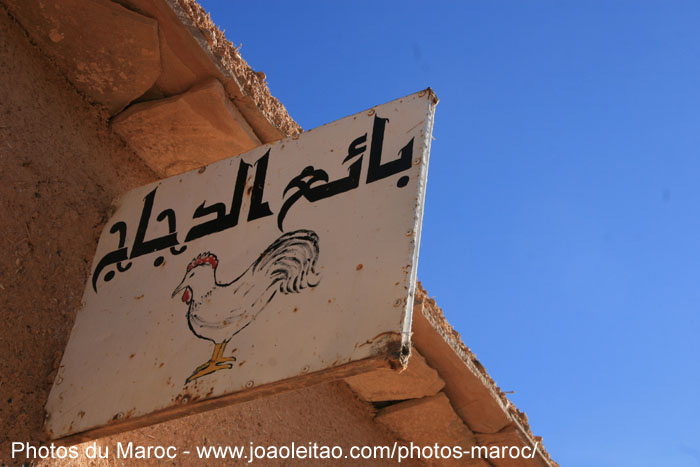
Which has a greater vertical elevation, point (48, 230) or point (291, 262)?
point (48, 230)

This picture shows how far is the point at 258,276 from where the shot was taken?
236 centimetres

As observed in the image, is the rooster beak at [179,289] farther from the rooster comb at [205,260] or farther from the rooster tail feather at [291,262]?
the rooster tail feather at [291,262]

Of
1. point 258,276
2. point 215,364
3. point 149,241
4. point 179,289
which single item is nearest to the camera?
point 215,364

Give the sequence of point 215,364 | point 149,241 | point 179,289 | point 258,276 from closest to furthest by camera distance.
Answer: point 215,364, point 258,276, point 179,289, point 149,241

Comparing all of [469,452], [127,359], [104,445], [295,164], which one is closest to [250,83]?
[295,164]

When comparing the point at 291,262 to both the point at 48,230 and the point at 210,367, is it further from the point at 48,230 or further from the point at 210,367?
the point at 48,230

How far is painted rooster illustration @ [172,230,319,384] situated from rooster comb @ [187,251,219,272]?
0.03 m

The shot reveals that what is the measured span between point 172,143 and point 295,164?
958mm

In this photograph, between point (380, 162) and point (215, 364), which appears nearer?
point (215, 364)

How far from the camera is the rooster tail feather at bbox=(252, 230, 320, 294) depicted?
7.41ft

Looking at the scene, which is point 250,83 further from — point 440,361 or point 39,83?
point 440,361

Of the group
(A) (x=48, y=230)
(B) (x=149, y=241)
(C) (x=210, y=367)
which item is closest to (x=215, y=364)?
(C) (x=210, y=367)

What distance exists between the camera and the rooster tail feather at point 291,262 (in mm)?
2260

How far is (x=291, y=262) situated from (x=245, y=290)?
182 mm
